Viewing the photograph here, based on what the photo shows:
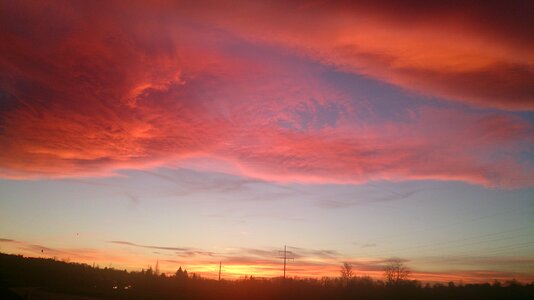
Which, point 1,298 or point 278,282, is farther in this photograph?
point 278,282

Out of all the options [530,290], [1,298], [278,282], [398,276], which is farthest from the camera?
[398,276]

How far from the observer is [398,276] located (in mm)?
113875

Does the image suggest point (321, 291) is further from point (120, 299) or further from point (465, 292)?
point (120, 299)

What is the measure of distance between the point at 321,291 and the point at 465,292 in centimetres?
3378

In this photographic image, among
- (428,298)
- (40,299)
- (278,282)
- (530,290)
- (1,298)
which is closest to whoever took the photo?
(1,298)

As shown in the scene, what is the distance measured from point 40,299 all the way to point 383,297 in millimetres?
61630

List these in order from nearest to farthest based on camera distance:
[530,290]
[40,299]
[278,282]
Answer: [40,299] < [530,290] < [278,282]

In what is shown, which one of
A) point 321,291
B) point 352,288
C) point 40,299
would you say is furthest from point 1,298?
point 352,288

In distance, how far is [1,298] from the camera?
40.1 metres

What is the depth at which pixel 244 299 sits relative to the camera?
213 feet

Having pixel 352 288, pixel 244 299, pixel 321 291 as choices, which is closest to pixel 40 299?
pixel 244 299

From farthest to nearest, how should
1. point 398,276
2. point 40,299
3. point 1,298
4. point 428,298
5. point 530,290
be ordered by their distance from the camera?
point 398,276 → point 530,290 → point 428,298 → point 40,299 → point 1,298

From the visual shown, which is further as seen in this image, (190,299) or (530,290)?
(530,290)

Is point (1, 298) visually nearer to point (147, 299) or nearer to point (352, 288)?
point (147, 299)
